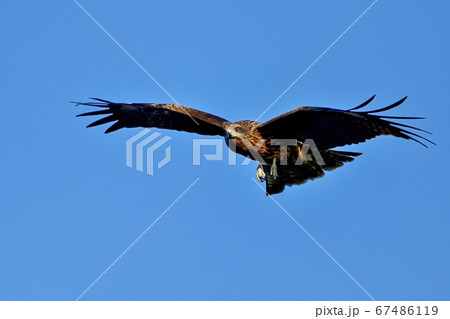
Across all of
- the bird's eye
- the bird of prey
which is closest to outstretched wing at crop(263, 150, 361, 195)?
the bird of prey

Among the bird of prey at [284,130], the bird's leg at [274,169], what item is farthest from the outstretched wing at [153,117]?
the bird's leg at [274,169]

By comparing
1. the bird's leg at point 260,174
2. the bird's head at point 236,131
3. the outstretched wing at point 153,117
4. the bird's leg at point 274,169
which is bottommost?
the bird's leg at point 260,174

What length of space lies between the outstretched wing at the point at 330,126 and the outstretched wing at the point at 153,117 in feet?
4.51

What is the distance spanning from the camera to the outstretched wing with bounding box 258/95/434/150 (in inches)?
425

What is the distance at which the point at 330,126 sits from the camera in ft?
36.7

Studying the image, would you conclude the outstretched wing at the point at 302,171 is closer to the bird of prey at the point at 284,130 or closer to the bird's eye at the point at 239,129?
the bird of prey at the point at 284,130

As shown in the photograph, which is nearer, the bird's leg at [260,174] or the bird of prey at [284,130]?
the bird of prey at [284,130]

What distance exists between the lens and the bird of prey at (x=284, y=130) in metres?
10.9

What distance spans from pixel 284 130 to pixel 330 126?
0.64 metres

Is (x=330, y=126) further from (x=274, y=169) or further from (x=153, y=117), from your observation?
(x=153, y=117)

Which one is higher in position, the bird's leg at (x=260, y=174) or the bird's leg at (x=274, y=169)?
the bird's leg at (x=274, y=169)

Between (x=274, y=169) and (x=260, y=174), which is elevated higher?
(x=274, y=169)

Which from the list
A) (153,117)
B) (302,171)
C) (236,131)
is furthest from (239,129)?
(153,117)
